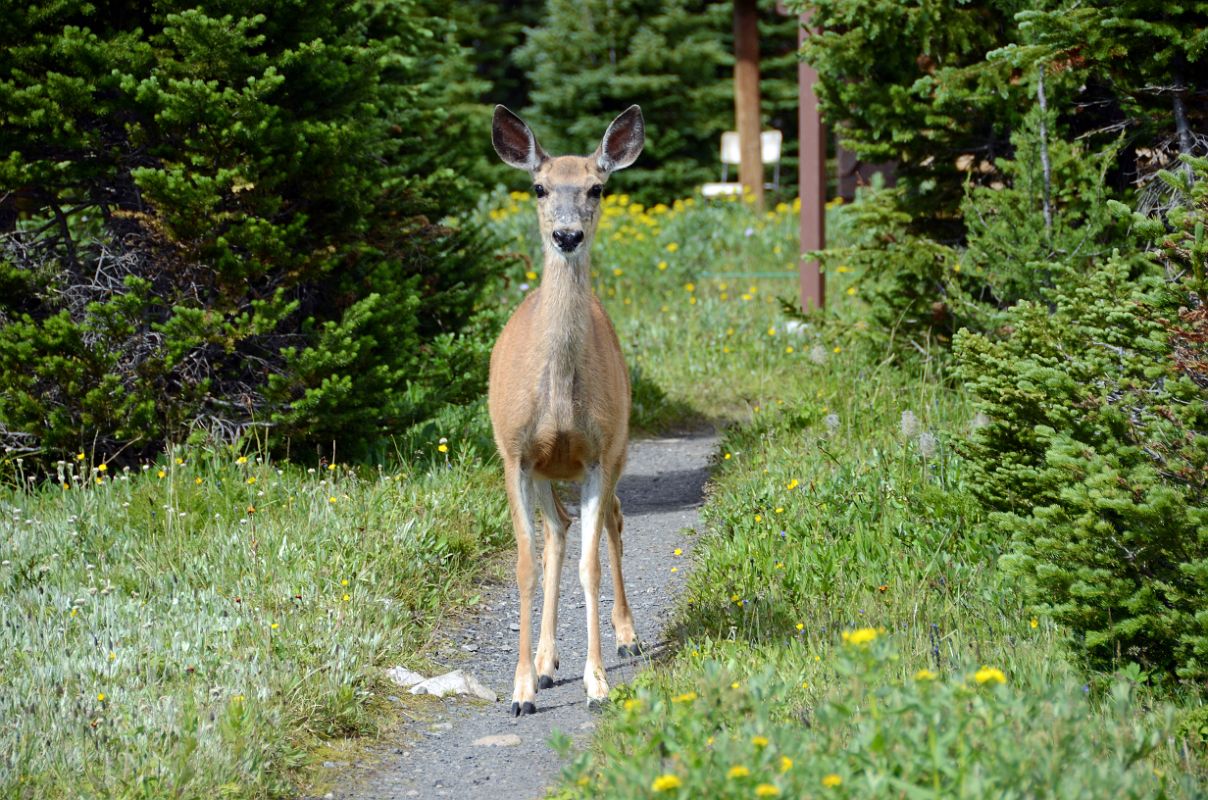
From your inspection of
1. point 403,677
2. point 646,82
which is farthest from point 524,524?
point 646,82

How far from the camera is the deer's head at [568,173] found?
5.78m

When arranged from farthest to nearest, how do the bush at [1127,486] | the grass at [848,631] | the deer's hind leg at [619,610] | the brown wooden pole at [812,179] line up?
the brown wooden pole at [812,179] < the deer's hind leg at [619,610] < the bush at [1127,486] < the grass at [848,631]

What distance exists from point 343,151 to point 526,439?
2824 millimetres

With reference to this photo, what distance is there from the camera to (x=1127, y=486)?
4.66 metres

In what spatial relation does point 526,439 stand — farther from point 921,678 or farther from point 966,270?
point 966,270

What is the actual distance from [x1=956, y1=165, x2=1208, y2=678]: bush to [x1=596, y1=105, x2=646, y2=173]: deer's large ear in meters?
2.09

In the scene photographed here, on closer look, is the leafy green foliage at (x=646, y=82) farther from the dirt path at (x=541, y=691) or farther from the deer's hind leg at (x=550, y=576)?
the deer's hind leg at (x=550, y=576)

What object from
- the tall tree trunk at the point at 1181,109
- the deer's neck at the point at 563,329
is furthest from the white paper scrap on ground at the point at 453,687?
the tall tree trunk at the point at 1181,109

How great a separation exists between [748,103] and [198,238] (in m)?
15.5

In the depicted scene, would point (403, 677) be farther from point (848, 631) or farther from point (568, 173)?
point (568, 173)

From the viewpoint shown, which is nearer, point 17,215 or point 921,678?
point 921,678

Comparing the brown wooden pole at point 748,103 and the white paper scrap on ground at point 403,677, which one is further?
the brown wooden pole at point 748,103

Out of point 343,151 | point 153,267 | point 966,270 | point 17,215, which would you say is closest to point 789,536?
point 966,270

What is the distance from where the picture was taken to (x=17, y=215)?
817 cm
